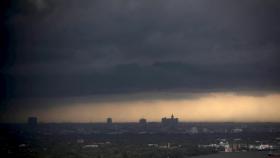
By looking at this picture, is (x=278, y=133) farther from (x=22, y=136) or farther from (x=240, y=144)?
(x=22, y=136)

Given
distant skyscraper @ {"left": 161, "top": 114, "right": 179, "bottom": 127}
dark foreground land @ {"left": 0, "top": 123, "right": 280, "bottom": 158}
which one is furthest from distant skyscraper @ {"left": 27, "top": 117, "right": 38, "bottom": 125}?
distant skyscraper @ {"left": 161, "top": 114, "right": 179, "bottom": 127}

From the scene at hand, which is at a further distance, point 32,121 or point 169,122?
point 169,122

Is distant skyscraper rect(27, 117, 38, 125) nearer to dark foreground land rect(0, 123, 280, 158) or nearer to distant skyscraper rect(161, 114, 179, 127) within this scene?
dark foreground land rect(0, 123, 280, 158)

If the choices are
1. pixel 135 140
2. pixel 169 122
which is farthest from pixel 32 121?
pixel 169 122

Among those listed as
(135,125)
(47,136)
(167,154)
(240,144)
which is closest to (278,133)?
(240,144)

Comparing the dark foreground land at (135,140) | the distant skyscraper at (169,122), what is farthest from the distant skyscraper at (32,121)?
the distant skyscraper at (169,122)

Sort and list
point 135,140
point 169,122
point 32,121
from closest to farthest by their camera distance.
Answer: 1. point 32,121
2. point 135,140
3. point 169,122

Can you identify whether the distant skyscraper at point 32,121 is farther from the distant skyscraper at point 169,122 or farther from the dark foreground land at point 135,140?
the distant skyscraper at point 169,122

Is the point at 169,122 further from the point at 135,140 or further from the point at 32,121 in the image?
the point at 32,121
